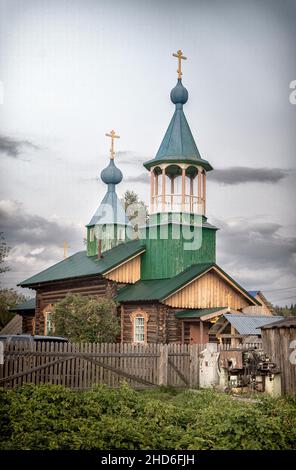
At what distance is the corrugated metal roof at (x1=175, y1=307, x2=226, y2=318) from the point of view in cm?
2481

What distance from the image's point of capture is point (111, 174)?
3569cm

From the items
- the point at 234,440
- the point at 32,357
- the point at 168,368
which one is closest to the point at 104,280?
the point at 168,368

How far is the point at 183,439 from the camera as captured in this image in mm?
8992

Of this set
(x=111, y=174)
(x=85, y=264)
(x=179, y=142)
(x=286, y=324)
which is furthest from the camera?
(x=111, y=174)

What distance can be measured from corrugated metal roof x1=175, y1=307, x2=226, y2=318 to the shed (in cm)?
954

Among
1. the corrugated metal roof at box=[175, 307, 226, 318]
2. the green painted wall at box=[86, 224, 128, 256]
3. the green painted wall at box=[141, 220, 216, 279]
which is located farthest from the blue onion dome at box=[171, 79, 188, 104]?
the corrugated metal roof at box=[175, 307, 226, 318]

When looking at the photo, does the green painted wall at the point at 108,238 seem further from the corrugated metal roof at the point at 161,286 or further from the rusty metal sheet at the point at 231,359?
the rusty metal sheet at the point at 231,359

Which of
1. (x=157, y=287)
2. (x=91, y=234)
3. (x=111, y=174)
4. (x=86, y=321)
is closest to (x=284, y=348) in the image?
(x=86, y=321)

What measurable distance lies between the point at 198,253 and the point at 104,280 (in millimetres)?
4099

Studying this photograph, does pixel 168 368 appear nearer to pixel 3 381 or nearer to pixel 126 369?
pixel 126 369

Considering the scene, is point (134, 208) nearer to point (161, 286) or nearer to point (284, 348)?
point (161, 286)

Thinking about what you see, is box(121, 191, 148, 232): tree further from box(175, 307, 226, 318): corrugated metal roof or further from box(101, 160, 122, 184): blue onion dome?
box(175, 307, 226, 318): corrugated metal roof

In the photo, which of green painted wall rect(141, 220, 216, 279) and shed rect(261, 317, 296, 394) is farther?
green painted wall rect(141, 220, 216, 279)

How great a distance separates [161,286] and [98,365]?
394 inches
